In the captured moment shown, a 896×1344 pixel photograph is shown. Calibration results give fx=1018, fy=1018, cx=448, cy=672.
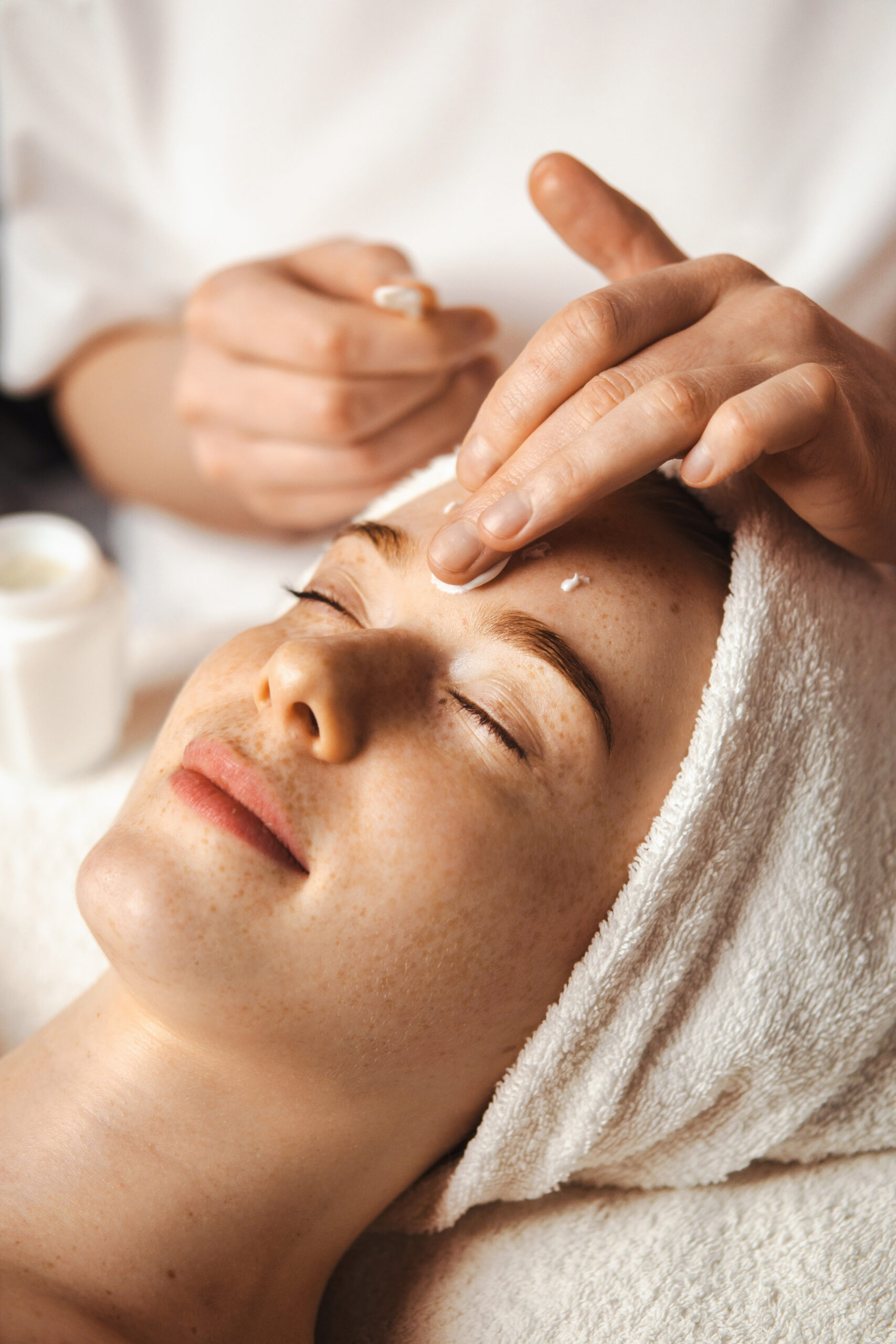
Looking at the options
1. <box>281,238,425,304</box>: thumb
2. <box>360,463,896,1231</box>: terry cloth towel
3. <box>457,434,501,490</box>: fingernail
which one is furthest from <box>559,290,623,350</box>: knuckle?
<box>281,238,425,304</box>: thumb

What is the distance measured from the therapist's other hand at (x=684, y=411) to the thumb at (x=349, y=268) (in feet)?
1.18

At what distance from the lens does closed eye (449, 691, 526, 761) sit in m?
0.79

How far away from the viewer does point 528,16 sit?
53.9 inches

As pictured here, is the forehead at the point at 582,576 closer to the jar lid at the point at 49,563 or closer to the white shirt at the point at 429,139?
the jar lid at the point at 49,563

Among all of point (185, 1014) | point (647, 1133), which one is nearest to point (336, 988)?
point (185, 1014)

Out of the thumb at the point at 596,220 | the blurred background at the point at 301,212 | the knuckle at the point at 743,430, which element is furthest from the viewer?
the blurred background at the point at 301,212

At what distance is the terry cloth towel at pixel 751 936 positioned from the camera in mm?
836

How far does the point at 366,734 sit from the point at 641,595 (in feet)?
0.86

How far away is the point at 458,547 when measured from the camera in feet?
2.56

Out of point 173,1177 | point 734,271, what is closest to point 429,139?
point 734,271

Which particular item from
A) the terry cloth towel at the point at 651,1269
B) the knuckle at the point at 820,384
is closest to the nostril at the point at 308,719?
the knuckle at the point at 820,384

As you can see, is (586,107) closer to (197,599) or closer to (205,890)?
(197,599)

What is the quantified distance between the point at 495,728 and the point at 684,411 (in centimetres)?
28

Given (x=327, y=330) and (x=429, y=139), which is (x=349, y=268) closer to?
(x=327, y=330)
